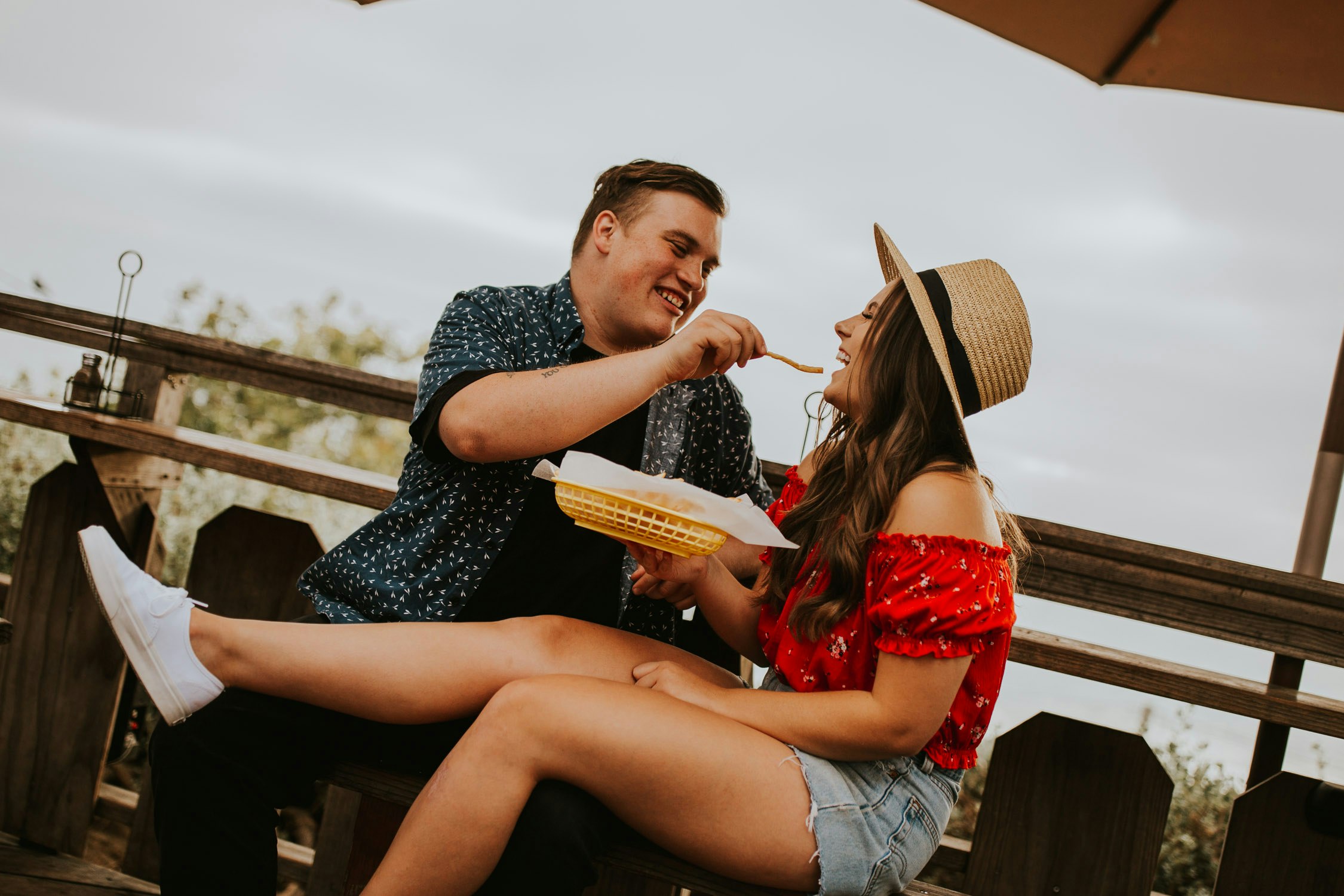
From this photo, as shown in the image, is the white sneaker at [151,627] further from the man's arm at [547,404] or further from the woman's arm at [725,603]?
the woman's arm at [725,603]

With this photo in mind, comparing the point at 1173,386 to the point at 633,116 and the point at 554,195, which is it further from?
the point at 554,195

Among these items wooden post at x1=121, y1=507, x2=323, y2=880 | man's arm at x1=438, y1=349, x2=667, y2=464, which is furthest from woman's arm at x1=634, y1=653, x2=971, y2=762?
wooden post at x1=121, y1=507, x2=323, y2=880

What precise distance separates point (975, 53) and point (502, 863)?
3.87 meters

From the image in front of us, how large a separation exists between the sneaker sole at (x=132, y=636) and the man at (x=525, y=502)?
0.18 ft

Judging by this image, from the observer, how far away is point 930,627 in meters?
1.26

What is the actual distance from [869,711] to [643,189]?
1288 mm

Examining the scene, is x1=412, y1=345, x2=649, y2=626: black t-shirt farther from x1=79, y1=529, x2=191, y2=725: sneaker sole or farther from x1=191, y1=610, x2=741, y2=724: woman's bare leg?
x1=79, y1=529, x2=191, y2=725: sneaker sole

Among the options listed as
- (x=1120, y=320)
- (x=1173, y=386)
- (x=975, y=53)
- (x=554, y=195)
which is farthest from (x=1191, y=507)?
(x=554, y=195)

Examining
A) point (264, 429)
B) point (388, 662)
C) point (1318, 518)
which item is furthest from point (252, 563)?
point (264, 429)

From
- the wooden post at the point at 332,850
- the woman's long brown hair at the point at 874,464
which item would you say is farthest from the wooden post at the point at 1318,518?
the wooden post at the point at 332,850

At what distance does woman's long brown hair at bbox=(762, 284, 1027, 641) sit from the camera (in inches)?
57.4

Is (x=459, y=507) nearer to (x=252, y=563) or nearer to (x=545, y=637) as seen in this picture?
(x=545, y=637)

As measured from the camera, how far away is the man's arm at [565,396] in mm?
1606

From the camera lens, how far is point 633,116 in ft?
14.8
